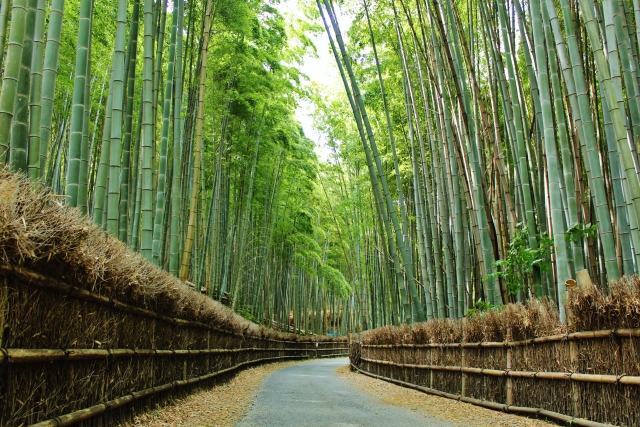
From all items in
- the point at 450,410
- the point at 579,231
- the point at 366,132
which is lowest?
the point at 450,410

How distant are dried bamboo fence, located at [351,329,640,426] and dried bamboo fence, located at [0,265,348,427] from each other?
265 centimetres

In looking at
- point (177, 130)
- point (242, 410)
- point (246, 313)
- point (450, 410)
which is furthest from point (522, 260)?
point (246, 313)

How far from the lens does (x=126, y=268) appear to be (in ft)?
9.52

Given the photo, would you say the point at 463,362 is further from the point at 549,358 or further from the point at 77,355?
the point at 77,355

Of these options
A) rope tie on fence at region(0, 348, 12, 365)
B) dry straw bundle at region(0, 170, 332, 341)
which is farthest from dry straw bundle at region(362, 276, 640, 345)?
rope tie on fence at region(0, 348, 12, 365)

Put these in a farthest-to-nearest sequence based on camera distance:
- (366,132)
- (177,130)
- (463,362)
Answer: (366,132), (177,130), (463,362)

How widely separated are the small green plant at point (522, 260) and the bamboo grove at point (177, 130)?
9.74 feet

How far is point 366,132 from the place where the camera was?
6.45 m

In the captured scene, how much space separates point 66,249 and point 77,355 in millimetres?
525

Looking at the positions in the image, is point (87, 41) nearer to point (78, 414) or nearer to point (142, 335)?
point (142, 335)

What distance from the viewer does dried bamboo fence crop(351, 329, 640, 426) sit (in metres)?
2.79

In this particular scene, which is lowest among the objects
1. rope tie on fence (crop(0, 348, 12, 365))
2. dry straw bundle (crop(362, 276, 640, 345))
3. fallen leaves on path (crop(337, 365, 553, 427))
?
fallen leaves on path (crop(337, 365, 553, 427))

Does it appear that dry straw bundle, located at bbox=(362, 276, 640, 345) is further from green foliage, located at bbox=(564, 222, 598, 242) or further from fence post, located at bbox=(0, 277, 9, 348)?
fence post, located at bbox=(0, 277, 9, 348)

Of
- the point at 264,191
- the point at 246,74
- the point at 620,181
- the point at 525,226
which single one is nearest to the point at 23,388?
the point at 620,181
